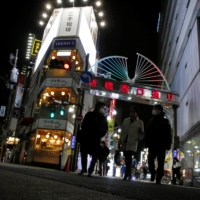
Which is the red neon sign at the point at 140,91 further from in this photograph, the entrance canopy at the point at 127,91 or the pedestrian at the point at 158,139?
the pedestrian at the point at 158,139

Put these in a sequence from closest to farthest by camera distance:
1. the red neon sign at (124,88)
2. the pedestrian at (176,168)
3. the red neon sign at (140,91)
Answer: the pedestrian at (176,168) → the red neon sign at (124,88) → the red neon sign at (140,91)

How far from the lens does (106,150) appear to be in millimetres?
10422

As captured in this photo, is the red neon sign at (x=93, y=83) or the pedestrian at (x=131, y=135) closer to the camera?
the pedestrian at (x=131, y=135)

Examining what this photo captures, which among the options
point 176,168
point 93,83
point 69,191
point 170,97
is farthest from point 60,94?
point 69,191

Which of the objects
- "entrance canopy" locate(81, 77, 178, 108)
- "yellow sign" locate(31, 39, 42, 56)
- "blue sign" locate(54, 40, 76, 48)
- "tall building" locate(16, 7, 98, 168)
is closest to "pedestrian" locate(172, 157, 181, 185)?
"entrance canopy" locate(81, 77, 178, 108)

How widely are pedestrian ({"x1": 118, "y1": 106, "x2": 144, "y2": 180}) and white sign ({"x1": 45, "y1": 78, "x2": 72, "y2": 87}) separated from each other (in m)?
16.2

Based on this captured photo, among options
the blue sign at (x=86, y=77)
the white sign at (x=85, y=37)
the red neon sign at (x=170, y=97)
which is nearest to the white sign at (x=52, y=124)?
the blue sign at (x=86, y=77)

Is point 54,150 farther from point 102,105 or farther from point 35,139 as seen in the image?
point 102,105

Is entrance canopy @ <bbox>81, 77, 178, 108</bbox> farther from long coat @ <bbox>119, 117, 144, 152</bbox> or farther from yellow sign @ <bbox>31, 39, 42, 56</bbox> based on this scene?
yellow sign @ <bbox>31, 39, 42, 56</bbox>

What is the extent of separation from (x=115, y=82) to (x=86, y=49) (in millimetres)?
11455

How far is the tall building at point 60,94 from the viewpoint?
1966cm

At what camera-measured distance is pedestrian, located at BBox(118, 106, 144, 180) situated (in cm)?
518

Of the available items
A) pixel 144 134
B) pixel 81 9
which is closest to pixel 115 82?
pixel 144 134

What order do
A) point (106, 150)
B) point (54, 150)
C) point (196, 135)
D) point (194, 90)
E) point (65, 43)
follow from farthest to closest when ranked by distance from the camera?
point (65, 43) < point (54, 150) < point (194, 90) < point (196, 135) < point (106, 150)
